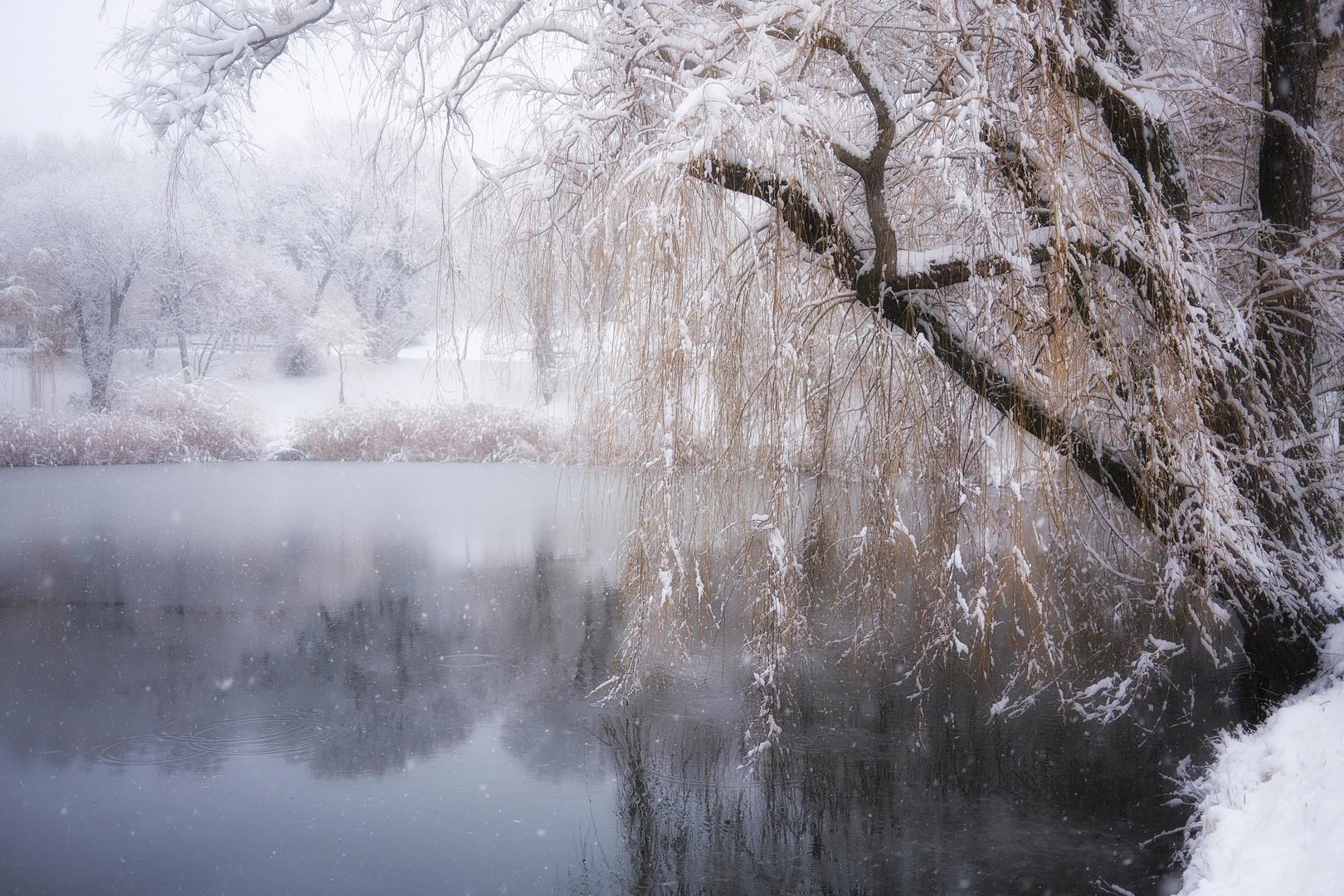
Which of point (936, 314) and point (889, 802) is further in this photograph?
point (889, 802)

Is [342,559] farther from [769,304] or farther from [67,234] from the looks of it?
[67,234]

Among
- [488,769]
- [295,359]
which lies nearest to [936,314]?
[488,769]

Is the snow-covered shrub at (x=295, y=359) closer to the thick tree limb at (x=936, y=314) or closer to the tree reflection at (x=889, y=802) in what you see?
the tree reflection at (x=889, y=802)

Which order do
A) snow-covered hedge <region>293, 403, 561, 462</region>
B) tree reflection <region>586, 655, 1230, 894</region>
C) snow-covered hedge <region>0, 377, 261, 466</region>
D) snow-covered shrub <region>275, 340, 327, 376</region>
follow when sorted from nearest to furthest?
tree reflection <region>586, 655, 1230, 894</region> → snow-covered hedge <region>0, 377, 261, 466</region> → snow-covered hedge <region>293, 403, 561, 462</region> → snow-covered shrub <region>275, 340, 327, 376</region>

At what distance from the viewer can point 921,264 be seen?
108 inches

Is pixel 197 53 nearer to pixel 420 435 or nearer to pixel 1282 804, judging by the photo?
pixel 1282 804

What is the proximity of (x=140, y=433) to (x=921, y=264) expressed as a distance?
16974mm

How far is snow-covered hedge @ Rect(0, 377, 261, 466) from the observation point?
1477cm

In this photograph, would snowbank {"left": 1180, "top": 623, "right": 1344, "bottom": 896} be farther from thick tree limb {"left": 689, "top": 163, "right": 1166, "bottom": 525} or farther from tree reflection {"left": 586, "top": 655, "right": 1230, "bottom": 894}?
thick tree limb {"left": 689, "top": 163, "right": 1166, "bottom": 525}

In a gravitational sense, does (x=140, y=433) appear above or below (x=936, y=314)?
below

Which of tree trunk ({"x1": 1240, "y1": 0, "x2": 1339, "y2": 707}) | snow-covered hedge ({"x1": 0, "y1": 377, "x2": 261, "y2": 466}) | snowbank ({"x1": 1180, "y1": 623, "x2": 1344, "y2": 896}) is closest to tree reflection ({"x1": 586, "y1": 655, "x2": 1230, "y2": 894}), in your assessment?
snowbank ({"x1": 1180, "y1": 623, "x2": 1344, "y2": 896})

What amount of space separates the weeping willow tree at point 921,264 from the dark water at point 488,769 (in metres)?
0.65

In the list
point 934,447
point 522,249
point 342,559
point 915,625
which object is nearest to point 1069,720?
point 915,625

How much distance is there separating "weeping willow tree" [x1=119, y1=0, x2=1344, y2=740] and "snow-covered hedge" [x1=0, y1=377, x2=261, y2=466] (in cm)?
1452
